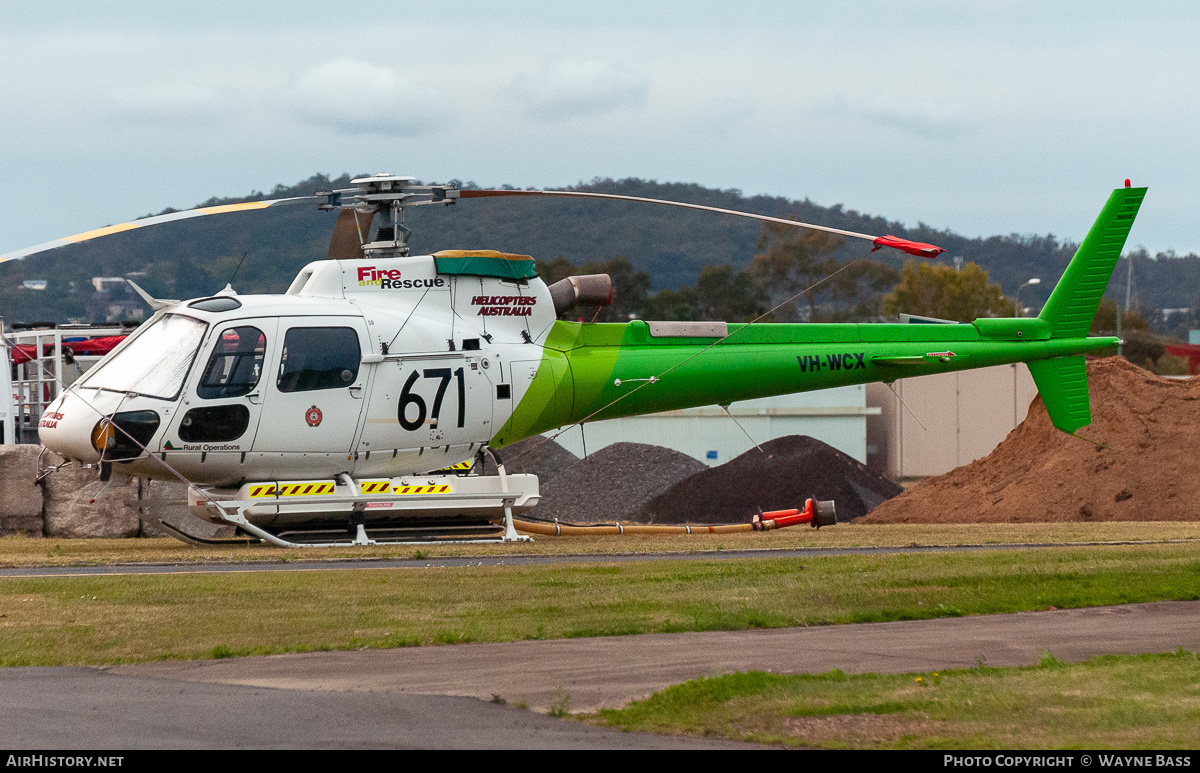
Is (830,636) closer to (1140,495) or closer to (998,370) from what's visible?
(1140,495)

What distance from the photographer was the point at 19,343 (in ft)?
78.7

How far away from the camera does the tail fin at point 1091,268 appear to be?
66.6 feet

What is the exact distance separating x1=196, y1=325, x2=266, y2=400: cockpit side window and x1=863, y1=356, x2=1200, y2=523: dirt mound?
16117mm

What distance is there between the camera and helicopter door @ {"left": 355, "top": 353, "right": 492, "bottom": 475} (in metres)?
16.9

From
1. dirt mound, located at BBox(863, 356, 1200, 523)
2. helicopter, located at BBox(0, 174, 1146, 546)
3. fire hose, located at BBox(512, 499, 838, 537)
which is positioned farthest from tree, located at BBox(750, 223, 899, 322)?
helicopter, located at BBox(0, 174, 1146, 546)

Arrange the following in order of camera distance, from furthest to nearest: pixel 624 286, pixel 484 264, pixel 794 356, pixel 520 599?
1. pixel 624 286
2. pixel 794 356
3. pixel 484 264
4. pixel 520 599

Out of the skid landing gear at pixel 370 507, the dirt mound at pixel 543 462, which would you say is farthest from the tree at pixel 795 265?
the skid landing gear at pixel 370 507

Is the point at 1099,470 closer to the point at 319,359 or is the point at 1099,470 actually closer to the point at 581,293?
the point at 581,293

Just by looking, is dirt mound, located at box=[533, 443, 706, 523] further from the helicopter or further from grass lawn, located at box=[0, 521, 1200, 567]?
grass lawn, located at box=[0, 521, 1200, 567]

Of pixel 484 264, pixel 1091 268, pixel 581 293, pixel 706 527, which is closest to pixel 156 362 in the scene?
pixel 484 264

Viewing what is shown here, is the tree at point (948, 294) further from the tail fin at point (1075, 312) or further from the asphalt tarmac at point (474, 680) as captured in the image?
the asphalt tarmac at point (474, 680)

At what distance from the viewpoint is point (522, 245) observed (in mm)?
130375

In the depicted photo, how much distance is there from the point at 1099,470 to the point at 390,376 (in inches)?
625

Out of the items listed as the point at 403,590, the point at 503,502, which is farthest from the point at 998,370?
the point at 403,590
